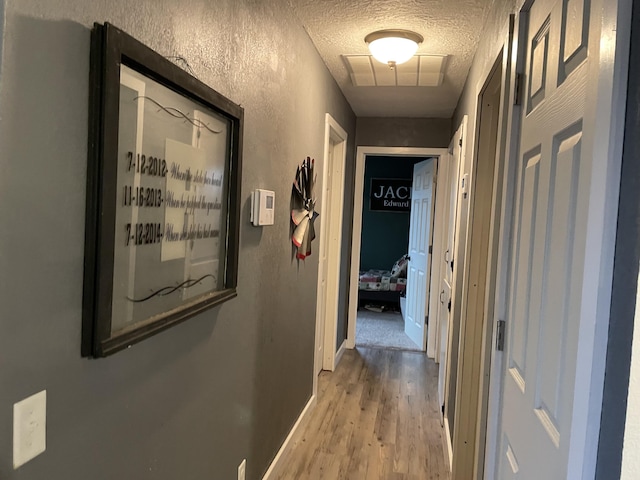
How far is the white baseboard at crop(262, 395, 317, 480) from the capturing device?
91.9 inches

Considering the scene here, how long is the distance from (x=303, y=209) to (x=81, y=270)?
5.84 ft

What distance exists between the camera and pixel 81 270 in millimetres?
942

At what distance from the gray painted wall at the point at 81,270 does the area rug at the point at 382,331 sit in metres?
2.53

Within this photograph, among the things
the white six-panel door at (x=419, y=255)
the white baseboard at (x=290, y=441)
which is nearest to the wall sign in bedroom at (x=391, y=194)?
the white six-panel door at (x=419, y=255)

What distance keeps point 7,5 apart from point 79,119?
0.70 feet

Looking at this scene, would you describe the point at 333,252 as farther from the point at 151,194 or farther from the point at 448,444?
the point at 151,194

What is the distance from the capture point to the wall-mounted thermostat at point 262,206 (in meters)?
1.88

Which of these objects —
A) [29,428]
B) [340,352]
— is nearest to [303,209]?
[29,428]

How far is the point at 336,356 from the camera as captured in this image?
13.7ft

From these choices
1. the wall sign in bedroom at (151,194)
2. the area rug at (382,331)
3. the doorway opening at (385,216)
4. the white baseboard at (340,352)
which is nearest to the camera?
the wall sign in bedroom at (151,194)

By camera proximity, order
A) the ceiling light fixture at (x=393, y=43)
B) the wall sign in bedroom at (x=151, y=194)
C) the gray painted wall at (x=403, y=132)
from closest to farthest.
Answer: the wall sign in bedroom at (x=151, y=194) → the ceiling light fixture at (x=393, y=43) → the gray painted wall at (x=403, y=132)

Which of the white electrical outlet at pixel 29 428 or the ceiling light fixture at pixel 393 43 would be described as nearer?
the white electrical outlet at pixel 29 428

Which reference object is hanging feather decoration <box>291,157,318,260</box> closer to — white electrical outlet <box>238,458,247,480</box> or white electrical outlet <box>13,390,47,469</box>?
white electrical outlet <box>238,458,247,480</box>

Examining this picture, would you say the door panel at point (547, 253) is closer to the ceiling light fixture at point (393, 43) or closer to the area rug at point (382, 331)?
the ceiling light fixture at point (393, 43)
